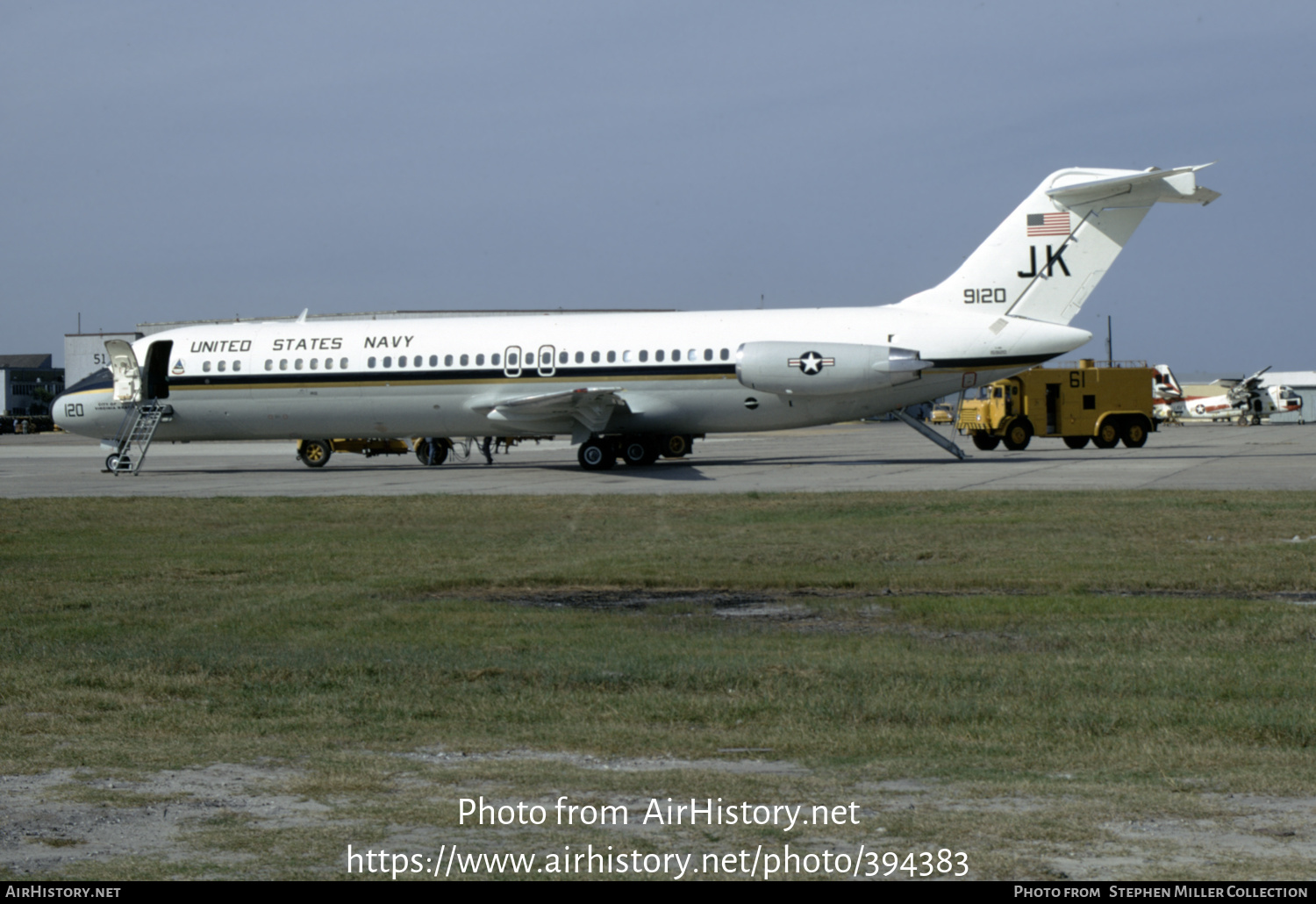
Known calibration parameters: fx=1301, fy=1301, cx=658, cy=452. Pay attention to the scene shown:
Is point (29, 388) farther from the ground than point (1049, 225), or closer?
farther from the ground

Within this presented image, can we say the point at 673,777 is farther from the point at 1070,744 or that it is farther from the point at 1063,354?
the point at 1063,354

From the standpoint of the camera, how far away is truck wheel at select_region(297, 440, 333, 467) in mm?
40062

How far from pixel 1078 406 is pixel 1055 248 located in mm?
11780

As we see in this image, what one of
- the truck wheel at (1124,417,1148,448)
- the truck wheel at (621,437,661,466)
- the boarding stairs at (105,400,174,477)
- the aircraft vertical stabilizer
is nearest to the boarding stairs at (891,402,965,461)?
the aircraft vertical stabilizer

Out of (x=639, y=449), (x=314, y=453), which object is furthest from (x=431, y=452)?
(x=639, y=449)

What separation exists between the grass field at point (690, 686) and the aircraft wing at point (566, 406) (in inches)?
567

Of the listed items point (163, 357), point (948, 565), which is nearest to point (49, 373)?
A: point (163, 357)

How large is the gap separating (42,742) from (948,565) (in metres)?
9.78

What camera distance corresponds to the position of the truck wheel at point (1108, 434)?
4175 cm

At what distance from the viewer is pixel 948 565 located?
563 inches

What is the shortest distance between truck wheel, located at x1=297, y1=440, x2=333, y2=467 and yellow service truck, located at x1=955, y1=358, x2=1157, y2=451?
21.4 metres

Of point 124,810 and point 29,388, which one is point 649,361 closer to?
point 124,810

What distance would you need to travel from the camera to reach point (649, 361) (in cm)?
3209

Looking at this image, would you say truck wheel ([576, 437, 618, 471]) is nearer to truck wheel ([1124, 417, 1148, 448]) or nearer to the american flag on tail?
the american flag on tail
